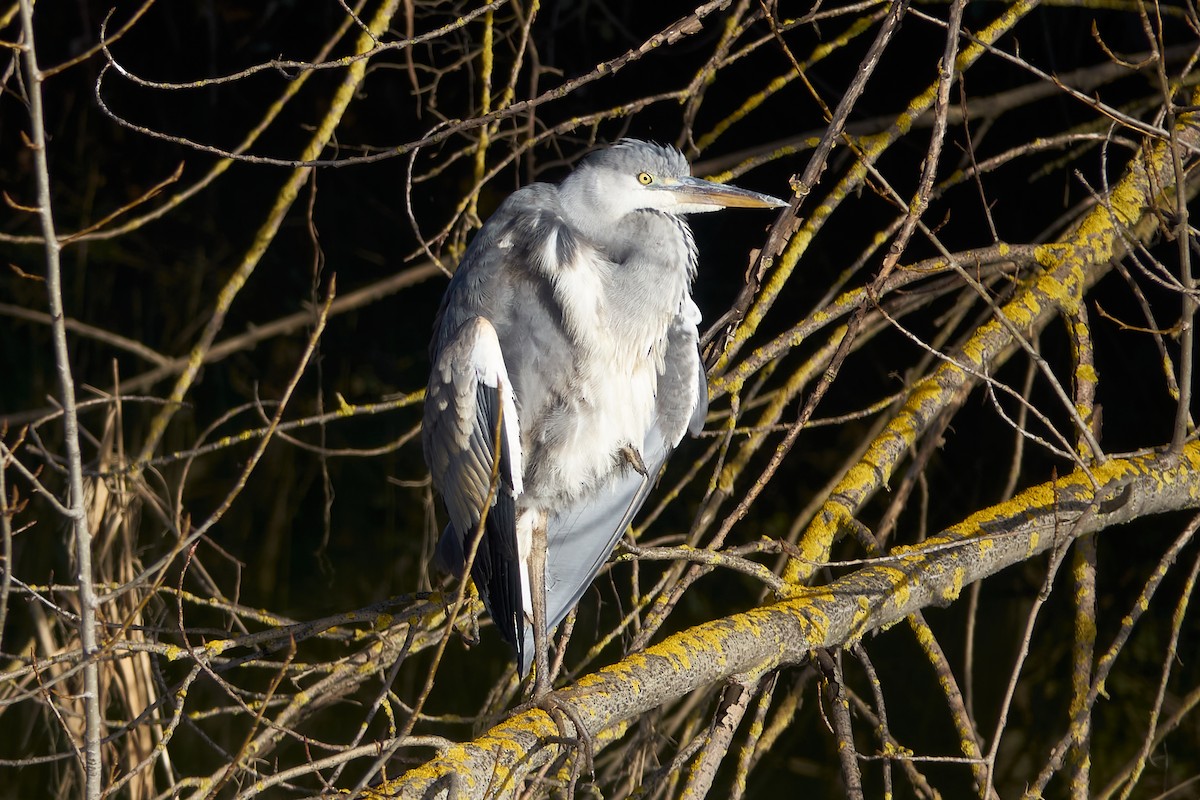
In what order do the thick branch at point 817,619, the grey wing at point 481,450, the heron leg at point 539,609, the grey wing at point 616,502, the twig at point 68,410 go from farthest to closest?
the grey wing at point 616,502 < the grey wing at point 481,450 < the heron leg at point 539,609 < the thick branch at point 817,619 < the twig at point 68,410

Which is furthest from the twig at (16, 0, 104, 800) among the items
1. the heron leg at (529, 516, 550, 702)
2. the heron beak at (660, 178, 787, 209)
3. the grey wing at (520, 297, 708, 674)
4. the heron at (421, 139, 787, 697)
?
the heron beak at (660, 178, 787, 209)

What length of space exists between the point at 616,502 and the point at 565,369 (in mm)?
248

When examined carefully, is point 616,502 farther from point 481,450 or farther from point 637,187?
point 637,187

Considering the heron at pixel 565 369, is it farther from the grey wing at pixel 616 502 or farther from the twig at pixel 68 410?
the twig at pixel 68 410

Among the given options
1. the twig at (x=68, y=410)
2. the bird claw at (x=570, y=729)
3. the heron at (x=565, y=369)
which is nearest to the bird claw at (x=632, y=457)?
the heron at (x=565, y=369)

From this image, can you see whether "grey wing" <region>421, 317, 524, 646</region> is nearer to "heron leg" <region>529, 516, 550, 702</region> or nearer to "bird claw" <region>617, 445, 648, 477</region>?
"heron leg" <region>529, 516, 550, 702</region>

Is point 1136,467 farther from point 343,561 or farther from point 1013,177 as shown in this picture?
point 343,561

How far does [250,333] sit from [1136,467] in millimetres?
1765

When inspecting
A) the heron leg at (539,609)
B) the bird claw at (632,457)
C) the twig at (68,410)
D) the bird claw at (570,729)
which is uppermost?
the twig at (68,410)

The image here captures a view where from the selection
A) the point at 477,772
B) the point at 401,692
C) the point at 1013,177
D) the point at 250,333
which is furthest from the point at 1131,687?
the point at 477,772

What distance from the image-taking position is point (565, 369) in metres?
1.99

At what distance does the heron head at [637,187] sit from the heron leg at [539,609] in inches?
21.0

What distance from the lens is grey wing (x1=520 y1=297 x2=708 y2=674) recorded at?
2.02 meters

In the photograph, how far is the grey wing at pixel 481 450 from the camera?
1874mm
